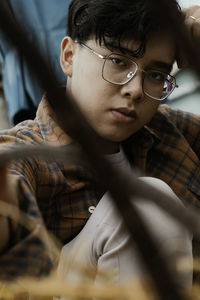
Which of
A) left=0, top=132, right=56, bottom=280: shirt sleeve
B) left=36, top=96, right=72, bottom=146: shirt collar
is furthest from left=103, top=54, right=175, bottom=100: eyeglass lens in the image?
left=0, top=132, right=56, bottom=280: shirt sleeve

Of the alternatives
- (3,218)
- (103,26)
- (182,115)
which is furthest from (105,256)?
(182,115)

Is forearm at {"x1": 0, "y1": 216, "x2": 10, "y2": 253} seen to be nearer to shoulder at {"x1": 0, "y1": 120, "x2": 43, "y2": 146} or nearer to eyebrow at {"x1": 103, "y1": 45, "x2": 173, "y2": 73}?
shoulder at {"x1": 0, "y1": 120, "x2": 43, "y2": 146}

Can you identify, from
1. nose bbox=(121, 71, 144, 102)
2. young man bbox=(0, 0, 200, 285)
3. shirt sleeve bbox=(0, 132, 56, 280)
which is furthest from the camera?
nose bbox=(121, 71, 144, 102)

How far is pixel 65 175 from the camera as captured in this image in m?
0.67

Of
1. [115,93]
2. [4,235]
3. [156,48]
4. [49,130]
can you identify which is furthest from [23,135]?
[4,235]

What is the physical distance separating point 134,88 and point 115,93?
0.04 metres

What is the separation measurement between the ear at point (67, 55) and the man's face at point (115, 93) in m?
0.05

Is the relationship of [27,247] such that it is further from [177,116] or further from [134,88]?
[177,116]

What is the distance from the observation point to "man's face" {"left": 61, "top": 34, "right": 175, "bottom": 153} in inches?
26.9

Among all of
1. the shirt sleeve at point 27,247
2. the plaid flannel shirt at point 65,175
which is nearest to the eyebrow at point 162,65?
the plaid flannel shirt at point 65,175

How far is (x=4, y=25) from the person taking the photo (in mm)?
132

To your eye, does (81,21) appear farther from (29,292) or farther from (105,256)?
(29,292)

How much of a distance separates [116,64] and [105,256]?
342 millimetres

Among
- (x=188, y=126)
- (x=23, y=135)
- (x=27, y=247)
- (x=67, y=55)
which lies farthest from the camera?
(x=188, y=126)
